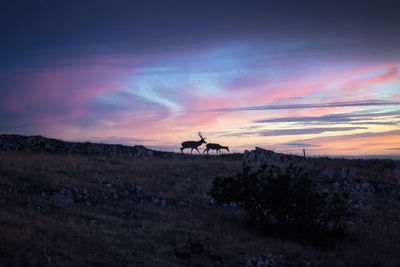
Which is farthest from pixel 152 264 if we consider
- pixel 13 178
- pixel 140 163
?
pixel 140 163

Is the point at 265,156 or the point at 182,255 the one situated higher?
the point at 265,156

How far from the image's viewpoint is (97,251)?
9.46 meters

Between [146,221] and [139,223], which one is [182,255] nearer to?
[139,223]

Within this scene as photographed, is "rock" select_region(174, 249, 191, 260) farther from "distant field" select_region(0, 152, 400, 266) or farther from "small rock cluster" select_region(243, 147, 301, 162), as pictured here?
"small rock cluster" select_region(243, 147, 301, 162)

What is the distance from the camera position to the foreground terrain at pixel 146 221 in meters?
9.52

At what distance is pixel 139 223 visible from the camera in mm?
13641

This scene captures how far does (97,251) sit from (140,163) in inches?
673

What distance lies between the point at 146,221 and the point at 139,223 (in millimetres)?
505

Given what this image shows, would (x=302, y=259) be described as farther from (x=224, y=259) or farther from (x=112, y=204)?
(x=112, y=204)

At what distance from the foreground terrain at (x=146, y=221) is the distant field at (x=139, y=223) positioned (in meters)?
0.04

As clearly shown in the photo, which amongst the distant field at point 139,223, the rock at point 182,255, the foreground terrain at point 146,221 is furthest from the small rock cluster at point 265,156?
the rock at point 182,255

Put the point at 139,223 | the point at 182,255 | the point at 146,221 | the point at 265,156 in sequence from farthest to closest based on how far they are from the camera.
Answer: the point at 265,156 < the point at 146,221 < the point at 139,223 < the point at 182,255

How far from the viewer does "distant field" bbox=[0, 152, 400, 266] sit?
9.44 meters

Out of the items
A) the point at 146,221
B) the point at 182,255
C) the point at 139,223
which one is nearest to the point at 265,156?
the point at 146,221
